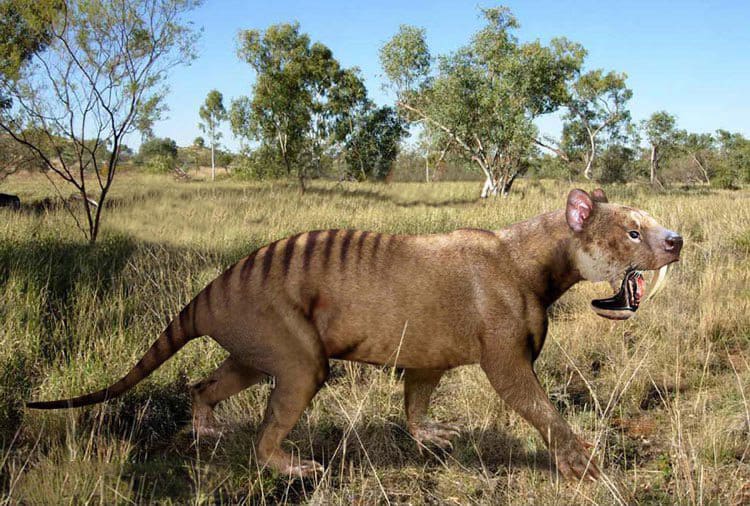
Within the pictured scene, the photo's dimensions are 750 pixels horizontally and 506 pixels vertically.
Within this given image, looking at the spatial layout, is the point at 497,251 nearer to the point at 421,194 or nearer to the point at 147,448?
the point at 147,448

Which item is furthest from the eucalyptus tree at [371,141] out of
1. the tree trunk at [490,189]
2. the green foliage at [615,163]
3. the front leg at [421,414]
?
the front leg at [421,414]

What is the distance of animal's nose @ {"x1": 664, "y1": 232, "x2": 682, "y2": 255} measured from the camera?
2.92 meters

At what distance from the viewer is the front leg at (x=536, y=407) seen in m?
2.90

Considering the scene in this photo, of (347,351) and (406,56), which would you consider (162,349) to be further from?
(406,56)

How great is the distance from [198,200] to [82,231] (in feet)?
14.8

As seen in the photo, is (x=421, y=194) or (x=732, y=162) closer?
(x=421, y=194)

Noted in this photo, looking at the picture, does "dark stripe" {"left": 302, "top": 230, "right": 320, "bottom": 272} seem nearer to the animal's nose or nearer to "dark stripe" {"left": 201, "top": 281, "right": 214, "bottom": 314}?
"dark stripe" {"left": 201, "top": 281, "right": 214, "bottom": 314}

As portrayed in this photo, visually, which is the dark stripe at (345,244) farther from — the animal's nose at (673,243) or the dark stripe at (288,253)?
the animal's nose at (673,243)

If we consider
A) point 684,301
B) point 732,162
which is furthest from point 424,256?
point 732,162

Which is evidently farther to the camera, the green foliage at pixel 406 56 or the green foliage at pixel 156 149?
the green foliage at pixel 156 149

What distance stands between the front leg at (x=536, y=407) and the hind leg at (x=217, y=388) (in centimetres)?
142

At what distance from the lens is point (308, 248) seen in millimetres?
3158

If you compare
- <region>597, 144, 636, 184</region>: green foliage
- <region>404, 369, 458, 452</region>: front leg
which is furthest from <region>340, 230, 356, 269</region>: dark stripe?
<region>597, 144, 636, 184</region>: green foliage

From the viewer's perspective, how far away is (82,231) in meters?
9.93
